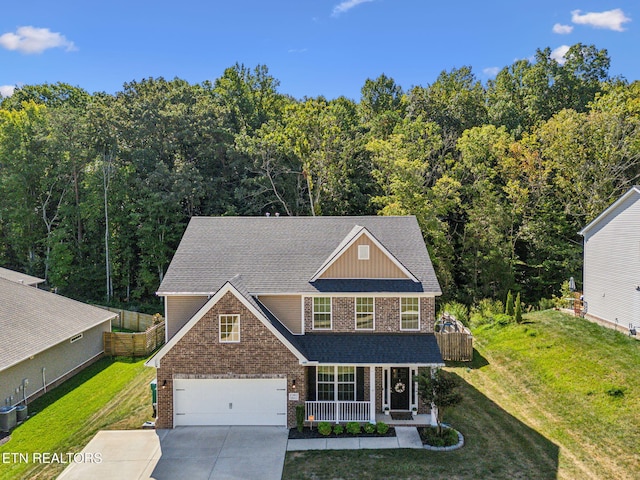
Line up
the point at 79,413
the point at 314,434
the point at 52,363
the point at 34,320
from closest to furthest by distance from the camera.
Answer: the point at 314,434 → the point at 79,413 → the point at 52,363 → the point at 34,320

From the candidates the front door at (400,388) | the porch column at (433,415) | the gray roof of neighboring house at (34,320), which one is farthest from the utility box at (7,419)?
the porch column at (433,415)

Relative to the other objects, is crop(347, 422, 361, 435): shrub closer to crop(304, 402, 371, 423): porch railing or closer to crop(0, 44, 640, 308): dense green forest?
crop(304, 402, 371, 423): porch railing

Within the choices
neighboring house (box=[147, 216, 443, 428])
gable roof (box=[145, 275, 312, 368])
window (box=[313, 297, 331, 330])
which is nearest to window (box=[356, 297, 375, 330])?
neighboring house (box=[147, 216, 443, 428])

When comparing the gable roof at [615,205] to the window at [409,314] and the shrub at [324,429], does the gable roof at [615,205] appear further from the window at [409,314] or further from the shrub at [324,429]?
the shrub at [324,429]

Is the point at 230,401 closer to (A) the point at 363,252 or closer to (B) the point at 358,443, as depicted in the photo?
(B) the point at 358,443

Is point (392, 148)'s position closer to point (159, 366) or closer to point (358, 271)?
point (358, 271)

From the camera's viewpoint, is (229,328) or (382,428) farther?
(229,328)

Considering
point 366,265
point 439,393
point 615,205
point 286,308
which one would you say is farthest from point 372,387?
point 615,205
